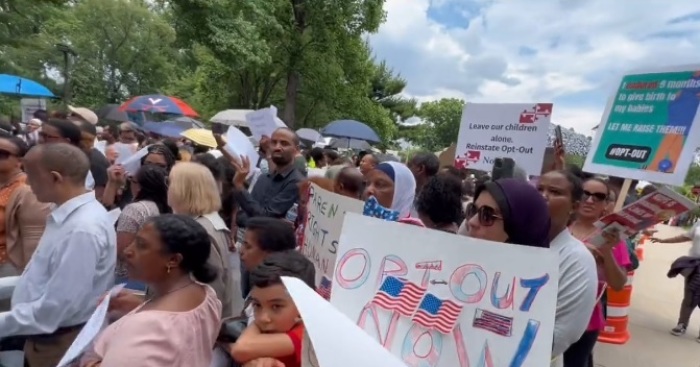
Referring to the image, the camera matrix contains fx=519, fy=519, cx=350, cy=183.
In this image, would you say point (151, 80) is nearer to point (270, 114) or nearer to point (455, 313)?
point (270, 114)

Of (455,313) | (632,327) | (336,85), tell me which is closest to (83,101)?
(336,85)

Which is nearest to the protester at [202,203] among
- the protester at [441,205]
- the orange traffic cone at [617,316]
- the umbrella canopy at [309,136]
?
the protester at [441,205]

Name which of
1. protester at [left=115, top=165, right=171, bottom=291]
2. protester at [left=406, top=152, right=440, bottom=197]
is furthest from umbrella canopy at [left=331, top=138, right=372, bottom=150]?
protester at [left=115, top=165, right=171, bottom=291]

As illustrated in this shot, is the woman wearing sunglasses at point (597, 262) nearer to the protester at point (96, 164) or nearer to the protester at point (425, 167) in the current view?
the protester at point (425, 167)

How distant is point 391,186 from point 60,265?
1905 mm

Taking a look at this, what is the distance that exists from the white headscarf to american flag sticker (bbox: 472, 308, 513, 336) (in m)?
1.90

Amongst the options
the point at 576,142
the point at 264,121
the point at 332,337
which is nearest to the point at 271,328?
the point at 332,337

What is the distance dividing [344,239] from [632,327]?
20.7 feet

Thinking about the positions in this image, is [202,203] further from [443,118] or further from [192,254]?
[443,118]

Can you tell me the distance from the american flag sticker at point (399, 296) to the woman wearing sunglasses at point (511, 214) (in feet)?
1.24

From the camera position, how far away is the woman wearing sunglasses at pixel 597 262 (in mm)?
2975

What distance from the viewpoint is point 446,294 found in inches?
61.9

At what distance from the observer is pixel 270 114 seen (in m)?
5.54

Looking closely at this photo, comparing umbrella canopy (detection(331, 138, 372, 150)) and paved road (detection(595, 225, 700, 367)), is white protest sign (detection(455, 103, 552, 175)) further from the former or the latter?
umbrella canopy (detection(331, 138, 372, 150))
